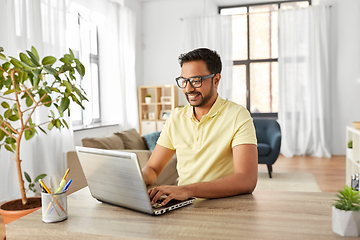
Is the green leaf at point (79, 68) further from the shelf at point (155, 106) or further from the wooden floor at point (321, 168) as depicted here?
the shelf at point (155, 106)

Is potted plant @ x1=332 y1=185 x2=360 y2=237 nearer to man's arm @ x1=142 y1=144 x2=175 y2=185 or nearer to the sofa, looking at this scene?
man's arm @ x1=142 y1=144 x2=175 y2=185

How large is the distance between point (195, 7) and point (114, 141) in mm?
4081

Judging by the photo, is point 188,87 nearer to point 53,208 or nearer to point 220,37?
point 53,208

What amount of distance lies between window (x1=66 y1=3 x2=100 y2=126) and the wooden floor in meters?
2.89

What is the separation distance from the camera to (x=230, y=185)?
1.34 m

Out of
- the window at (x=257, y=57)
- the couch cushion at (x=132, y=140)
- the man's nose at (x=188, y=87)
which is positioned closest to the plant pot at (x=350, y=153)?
the couch cushion at (x=132, y=140)

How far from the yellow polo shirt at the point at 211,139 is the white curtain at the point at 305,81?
534 cm

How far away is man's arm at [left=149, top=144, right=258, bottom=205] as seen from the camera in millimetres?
1202

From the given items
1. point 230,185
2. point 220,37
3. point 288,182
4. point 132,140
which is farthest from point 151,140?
point 230,185

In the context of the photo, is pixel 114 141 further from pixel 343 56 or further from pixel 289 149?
→ pixel 343 56

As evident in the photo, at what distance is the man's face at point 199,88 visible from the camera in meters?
1.57

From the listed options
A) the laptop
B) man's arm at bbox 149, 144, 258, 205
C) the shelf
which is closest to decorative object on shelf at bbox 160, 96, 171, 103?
the shelf

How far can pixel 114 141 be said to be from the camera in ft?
13.5

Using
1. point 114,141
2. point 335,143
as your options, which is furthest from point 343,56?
point 114,141
